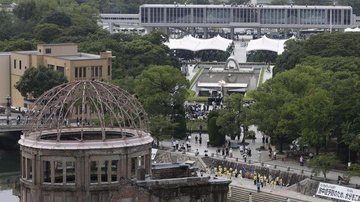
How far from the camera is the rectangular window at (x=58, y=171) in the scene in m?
36.0

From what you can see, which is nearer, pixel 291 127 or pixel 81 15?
pixel 291 127

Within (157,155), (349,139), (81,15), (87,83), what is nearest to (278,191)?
(349,139)

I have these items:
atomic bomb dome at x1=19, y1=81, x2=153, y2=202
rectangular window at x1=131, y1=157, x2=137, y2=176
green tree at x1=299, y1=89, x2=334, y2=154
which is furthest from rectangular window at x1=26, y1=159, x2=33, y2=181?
green tree at x1=299, y1=89, x2=334, y2=154

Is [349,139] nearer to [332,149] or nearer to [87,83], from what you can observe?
[332,149]

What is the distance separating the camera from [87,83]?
37750mm

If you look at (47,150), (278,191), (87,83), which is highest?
(87,83)

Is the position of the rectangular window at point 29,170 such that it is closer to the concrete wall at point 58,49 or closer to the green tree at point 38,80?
the green tree at point 38,80

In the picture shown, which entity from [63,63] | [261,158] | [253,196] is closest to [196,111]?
[63,63]

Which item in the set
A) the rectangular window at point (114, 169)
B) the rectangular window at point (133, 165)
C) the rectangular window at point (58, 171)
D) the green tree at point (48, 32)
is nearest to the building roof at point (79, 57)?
the green tree at point (48, 32)

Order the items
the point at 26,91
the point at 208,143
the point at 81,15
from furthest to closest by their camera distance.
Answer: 1. the point at 81,15
2. the point at 26,91
3. the point at 208,143

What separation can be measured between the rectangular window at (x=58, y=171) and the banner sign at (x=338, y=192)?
62.1ft

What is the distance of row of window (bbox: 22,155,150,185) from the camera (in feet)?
117

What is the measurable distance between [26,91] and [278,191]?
122ft

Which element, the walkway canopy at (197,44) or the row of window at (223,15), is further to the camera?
the row of window at (223,15)
